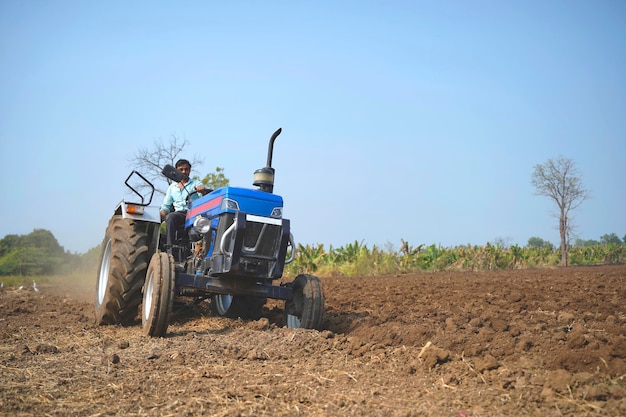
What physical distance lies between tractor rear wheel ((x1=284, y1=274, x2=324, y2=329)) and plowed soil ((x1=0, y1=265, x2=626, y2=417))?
400mm

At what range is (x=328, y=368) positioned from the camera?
4965 mm

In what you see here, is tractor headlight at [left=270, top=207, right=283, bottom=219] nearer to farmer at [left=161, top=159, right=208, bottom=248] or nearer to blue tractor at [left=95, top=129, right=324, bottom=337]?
blue tractor at [left=95, top=129, right=324, bottom=337]

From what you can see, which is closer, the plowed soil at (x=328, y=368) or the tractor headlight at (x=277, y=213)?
the plowed soil at (x=328, y=368)

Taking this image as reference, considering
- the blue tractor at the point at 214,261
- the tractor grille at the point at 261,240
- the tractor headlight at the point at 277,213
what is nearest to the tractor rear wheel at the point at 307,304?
the blue tractor at the point at 214,261

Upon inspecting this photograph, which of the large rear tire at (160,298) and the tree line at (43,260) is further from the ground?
the tree line at (43,260)

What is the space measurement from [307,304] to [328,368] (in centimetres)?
206

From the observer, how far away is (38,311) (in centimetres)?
991

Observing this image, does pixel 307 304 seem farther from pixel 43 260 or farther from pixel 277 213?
pixel 43 260

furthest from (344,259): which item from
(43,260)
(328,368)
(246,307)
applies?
(328,368)

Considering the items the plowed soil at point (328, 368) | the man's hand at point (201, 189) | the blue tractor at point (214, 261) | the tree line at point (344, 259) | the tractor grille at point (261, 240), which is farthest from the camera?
the tree line at point (344, 259)

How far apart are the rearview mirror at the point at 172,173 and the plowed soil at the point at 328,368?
1.81 metres

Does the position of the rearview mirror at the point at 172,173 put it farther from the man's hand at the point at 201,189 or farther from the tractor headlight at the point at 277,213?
the tractor headlight at the point at 277,213

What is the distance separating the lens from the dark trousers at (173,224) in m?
7.75

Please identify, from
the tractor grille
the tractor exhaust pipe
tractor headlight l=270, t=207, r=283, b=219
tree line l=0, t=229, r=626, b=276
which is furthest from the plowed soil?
tree line l=0, t=229, r=626, b=276
